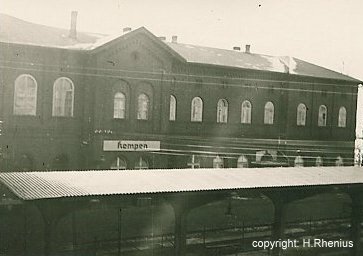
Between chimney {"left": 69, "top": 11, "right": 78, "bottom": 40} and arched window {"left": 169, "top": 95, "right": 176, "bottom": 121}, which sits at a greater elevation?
chimney {"left": 69, "top": 11, "right": 78, "bottom": 40}

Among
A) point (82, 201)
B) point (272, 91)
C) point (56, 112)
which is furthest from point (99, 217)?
point (272, 91)

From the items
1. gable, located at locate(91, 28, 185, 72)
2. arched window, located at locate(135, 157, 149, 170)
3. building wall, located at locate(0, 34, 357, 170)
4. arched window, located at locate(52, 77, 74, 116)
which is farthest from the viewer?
arched window, located at locate(135, 157, 149, 170)

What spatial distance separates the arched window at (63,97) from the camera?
2439 cm

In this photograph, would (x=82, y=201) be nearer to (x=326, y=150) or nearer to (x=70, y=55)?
(x=70, y=55)

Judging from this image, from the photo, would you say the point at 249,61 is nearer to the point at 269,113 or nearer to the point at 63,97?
the point at 269,113

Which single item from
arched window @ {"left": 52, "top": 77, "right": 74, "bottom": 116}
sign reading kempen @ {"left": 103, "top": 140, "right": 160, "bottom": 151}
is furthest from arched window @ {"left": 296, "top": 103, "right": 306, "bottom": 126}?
arched window @ {"left": 52, "top": 77, "right": 74, "bottom": 116}

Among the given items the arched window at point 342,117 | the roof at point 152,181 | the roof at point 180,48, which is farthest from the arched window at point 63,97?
the arched window at point 342,117

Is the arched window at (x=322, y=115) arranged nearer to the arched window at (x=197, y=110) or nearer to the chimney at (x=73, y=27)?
the arched window at (x=197, y=110)

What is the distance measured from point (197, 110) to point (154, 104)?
360 centimetres

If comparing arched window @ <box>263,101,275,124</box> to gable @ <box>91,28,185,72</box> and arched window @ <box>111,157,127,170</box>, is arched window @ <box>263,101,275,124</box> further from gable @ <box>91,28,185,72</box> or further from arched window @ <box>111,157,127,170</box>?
arched window @ <box>111,157,127,170</box>

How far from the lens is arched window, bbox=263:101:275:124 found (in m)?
32.7

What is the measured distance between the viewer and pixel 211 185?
Answer: 14945mm

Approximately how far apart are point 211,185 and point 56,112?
1214 cm

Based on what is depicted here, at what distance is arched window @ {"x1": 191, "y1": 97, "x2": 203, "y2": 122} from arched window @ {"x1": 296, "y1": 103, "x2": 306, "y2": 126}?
7949mm
